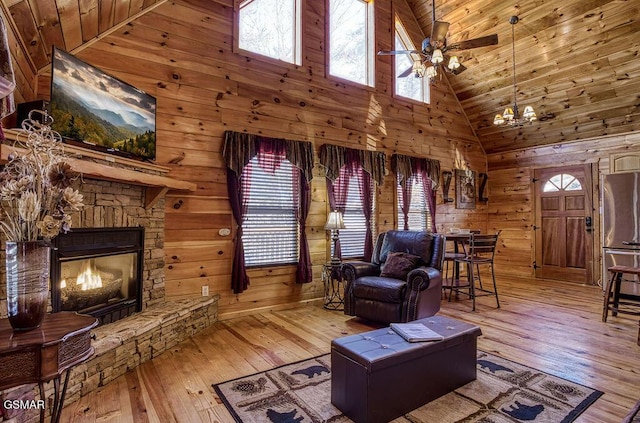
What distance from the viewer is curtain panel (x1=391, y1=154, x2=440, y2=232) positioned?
574 cm

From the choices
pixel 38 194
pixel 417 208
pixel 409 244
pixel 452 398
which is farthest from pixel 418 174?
pixel 38 194

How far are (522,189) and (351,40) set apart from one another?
448 cm

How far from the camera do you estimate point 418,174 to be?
20.0ft

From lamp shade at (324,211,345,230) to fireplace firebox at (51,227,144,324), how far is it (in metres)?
2.19

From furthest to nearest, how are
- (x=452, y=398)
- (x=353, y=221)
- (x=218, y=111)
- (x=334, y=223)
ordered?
(x=353, y=221) → (x=334, y=223) → (x=218, y=111) → (x=452, y=398)

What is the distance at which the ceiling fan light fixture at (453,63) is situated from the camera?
3.43 meters

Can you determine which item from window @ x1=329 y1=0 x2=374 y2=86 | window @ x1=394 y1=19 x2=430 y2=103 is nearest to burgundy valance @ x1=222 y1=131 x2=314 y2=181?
window @ x1=329 y1=0 x2=374 y2=86

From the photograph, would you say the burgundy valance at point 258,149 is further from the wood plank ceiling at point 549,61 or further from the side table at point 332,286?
the wood plank ceiling at point 549,61

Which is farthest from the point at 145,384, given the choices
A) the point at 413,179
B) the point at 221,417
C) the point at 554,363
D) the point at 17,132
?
the point at 413,179

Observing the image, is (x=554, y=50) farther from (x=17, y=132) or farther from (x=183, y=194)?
(x=17, y=132)

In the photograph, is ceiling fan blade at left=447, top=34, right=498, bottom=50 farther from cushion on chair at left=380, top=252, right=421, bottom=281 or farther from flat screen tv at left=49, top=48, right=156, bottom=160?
flat screen tv at left=49, top=48, right=156, bottom=160

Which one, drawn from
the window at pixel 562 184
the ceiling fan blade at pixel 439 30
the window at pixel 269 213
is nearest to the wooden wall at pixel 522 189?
the window at pixel 562 184

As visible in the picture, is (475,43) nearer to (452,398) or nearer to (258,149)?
(258,149)

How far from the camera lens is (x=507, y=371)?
267 cm
